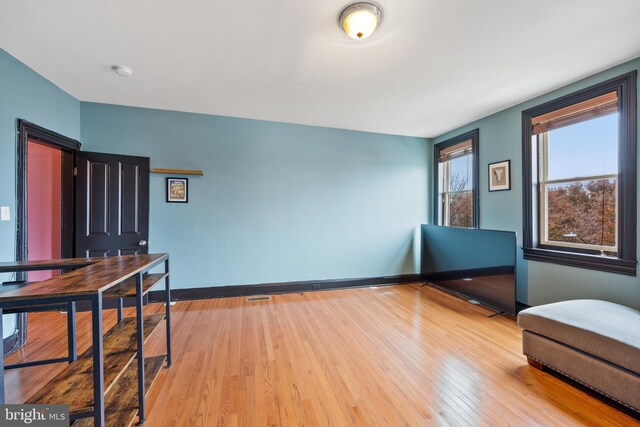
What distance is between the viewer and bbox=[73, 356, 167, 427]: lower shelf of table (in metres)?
1.34

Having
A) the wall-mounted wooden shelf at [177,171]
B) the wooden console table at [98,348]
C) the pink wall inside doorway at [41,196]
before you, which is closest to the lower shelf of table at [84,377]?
the wooden console table at [98,348]

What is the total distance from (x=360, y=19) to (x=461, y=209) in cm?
347

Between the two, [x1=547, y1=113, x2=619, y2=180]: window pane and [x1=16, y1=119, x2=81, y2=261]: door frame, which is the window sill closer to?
[x1=547, y1=113, x2=619, y2=180]: window pane

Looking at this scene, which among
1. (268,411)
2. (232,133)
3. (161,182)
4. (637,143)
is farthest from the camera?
(232,133)

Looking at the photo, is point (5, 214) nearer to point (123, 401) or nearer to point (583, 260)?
point (123, 401)

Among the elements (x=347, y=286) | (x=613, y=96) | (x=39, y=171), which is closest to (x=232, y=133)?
(x=39, y=171)

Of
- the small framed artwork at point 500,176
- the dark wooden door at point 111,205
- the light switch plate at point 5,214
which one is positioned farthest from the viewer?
the small framed artwork at point 500,176

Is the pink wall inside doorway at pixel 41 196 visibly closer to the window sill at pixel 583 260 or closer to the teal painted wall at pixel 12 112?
the teal painted wall at pixel 12 112

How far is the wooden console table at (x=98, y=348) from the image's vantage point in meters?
1.05

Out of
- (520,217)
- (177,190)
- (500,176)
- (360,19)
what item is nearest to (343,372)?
(360,19)

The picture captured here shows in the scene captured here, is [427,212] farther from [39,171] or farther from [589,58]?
[39,171]

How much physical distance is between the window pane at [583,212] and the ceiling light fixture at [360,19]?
108 inches

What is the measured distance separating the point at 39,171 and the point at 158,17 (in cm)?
335

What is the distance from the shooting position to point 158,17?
1859mm
